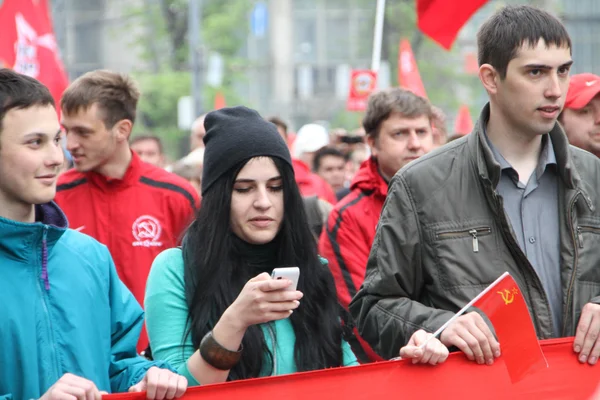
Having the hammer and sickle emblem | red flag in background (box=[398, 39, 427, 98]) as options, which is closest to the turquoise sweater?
the hammer and sickle emblem

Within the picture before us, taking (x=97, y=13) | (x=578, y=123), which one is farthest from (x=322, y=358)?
(x=97, y=13)

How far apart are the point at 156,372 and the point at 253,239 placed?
711mm

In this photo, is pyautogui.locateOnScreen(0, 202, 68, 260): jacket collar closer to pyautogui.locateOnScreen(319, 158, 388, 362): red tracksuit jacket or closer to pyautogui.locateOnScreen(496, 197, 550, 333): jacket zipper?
pyautogui.locateOnScreen(496, 197, 550, 333): jacket zipper

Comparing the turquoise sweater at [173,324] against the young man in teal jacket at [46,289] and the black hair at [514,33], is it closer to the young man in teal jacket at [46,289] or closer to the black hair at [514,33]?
the young man in teal jacket at [46,289]

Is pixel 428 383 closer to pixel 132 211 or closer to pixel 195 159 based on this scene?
pixel 132 211

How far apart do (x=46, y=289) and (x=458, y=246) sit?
4.69 ft

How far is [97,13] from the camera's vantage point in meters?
58.5

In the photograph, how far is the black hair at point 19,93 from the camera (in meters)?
3.82

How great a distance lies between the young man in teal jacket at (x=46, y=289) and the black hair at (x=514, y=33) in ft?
5.22

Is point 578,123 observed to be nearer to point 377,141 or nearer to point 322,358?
point 377,141

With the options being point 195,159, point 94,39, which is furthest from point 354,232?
point 94,39

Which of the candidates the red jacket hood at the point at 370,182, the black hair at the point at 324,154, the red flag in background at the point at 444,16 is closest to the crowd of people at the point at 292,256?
the red jacket hood at the point at 370,182

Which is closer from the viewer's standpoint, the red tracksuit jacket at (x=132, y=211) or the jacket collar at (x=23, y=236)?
the jacket collar at (x=23, y=236)

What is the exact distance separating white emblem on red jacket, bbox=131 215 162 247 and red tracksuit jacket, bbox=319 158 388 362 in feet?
3.14
